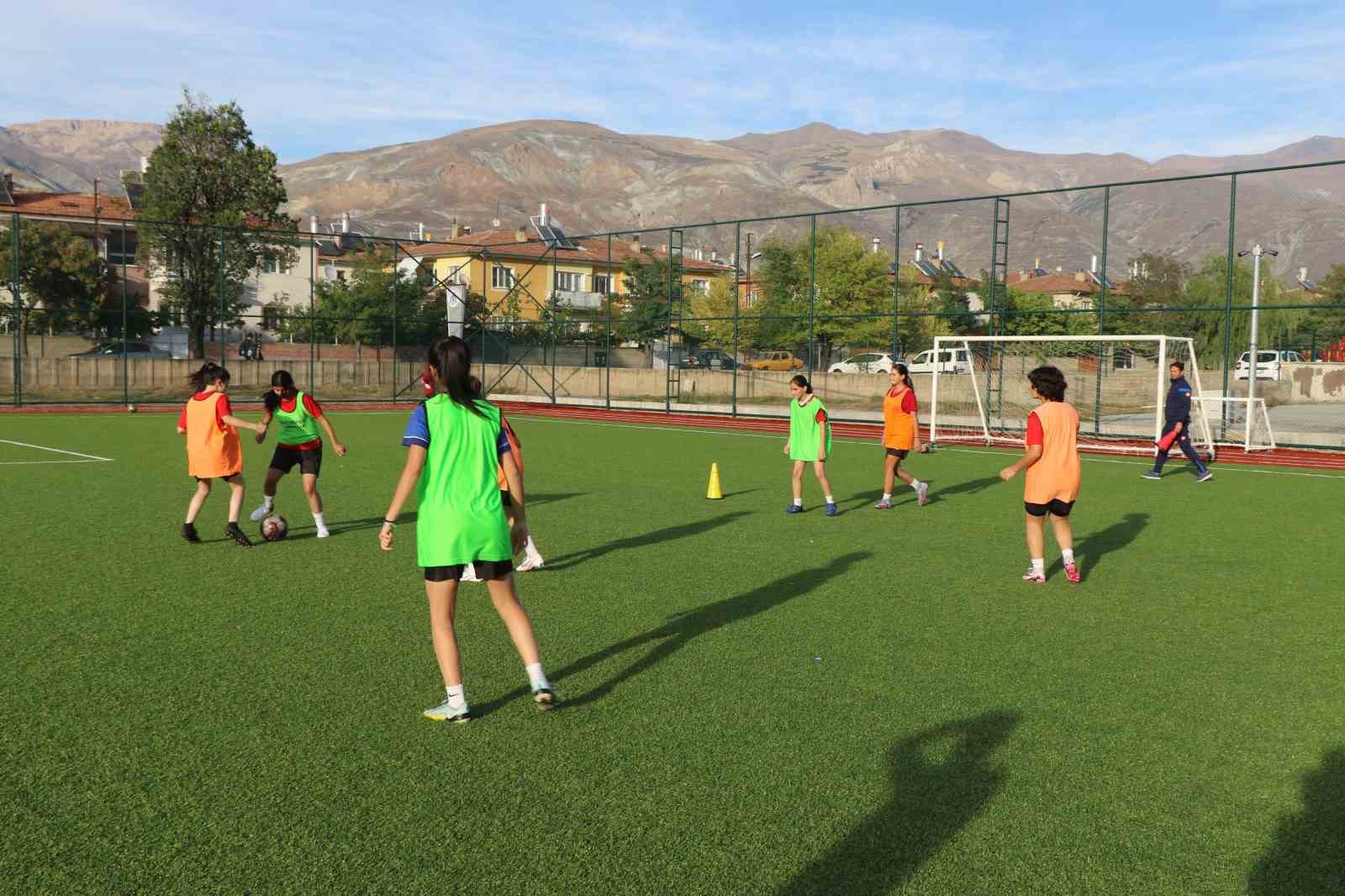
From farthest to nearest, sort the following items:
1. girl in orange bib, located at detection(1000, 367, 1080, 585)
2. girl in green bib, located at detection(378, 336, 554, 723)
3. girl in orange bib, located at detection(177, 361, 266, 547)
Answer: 1. girl in orange bib, located at detection(177, 361, 266, 547)
2. girl in orange bib, located at detection(1000, 367, 1080, 585)
3. girl in green bib, located at detection(378, 336, 554, 723)

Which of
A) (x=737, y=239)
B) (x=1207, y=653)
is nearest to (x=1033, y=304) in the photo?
(x=737, y=239)

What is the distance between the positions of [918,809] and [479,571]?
219 centimetres

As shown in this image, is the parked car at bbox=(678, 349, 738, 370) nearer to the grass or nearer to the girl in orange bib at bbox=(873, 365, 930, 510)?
the girl in orange bib at bbox=(873, 365, 930, 510)

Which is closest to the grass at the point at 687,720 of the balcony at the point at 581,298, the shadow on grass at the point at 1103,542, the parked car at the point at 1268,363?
the shadow on grass at the point at 1103,542

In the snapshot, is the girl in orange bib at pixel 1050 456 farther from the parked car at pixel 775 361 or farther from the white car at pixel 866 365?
the parked car at pixel 775 361

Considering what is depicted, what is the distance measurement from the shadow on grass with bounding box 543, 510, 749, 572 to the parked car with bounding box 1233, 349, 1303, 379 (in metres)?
29.6

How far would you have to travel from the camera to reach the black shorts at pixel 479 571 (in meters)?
4.95

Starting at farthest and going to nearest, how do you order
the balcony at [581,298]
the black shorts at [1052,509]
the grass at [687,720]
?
the balcony at [581,298] → the black shorts at [1052,509] → the grass at [687,720]

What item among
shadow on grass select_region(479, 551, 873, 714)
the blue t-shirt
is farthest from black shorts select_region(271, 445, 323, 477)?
the blue t-shirt

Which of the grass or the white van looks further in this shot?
the white van

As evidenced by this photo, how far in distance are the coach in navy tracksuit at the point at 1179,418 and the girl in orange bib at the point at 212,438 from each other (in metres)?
12.8

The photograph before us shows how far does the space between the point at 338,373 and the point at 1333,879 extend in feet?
118

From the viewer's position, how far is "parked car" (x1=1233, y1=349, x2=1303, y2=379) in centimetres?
3878

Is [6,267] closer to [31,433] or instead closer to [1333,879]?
[31,433]
